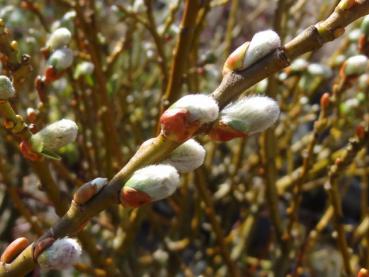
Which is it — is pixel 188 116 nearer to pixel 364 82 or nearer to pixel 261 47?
pixel 261 47

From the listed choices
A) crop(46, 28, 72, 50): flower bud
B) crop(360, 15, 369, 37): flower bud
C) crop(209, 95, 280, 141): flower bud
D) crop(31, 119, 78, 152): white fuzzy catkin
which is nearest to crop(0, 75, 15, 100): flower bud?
crop(31, 119, 78, 152): white fuzzy catkin

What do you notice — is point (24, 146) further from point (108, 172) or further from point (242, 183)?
point (242, 183)

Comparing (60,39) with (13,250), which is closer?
(13,250)

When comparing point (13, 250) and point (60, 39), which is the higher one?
point (60, 39)

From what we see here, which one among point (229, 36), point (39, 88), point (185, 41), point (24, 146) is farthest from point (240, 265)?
point (24, 146)

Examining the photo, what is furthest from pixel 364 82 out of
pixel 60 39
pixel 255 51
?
pixel 255 51

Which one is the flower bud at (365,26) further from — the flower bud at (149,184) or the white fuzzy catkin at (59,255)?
the white fuzzy catkin at (59,255)

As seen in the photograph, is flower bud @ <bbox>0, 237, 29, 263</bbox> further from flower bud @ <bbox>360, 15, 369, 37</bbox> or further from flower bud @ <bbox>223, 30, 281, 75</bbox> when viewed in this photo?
flower bud @ <bbox>360, 15, 369, 37</bbox>
